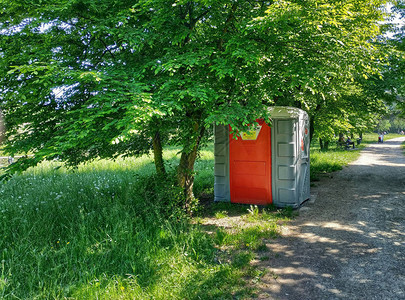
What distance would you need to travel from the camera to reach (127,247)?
415 cm

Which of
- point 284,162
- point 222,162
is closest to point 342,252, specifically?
point 284,162

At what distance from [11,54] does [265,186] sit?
5423 millimetres

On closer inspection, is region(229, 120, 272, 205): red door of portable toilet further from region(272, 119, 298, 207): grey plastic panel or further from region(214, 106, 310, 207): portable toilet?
region(272, 119, 298, 207): grey plastic panel

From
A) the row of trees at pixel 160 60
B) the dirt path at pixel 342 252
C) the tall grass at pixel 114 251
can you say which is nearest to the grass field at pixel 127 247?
the tall grass at pixel 114 251

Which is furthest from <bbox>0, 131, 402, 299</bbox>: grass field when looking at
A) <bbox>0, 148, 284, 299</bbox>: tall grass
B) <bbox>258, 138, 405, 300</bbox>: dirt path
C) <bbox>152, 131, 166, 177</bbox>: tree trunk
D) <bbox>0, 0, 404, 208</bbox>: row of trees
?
<bbox>0, 0, 404, 208</bbox>: row of trees

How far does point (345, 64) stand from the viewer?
501cm

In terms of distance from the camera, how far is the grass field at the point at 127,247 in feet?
10.9

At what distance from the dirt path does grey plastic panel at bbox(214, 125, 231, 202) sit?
1.84 m

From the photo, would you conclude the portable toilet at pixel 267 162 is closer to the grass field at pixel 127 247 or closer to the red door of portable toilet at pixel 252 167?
the red door of portable toilet at pixel 252 167

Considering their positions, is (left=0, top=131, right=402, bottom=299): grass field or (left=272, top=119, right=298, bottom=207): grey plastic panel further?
(left=272, top=119, right=298, bottom=207): grey plastic panel

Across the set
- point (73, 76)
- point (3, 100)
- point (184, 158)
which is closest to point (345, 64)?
point (184, 158)

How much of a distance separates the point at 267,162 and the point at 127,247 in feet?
12.2

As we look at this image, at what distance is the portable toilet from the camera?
6555 mm

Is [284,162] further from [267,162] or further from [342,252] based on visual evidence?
[342,252]
